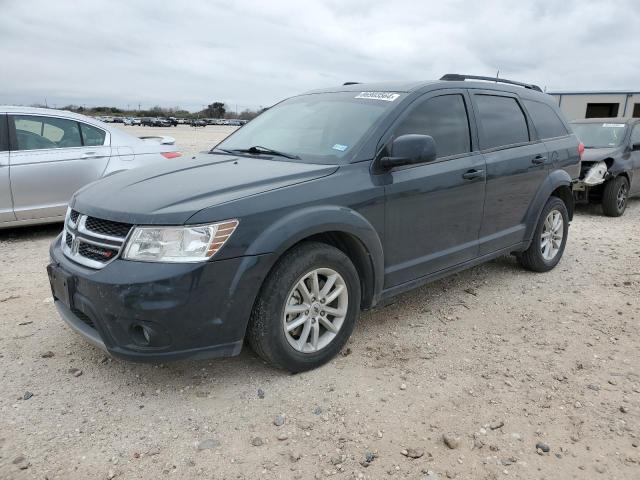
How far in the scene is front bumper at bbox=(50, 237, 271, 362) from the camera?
2.64 meters

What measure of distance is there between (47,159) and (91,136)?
66 centimetres

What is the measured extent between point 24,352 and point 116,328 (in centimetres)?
121

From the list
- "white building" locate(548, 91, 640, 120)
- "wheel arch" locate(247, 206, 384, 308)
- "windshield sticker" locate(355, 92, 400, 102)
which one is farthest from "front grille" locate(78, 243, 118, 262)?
"white building" locate(548, 91, 640, 120)

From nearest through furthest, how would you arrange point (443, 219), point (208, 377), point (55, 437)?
1. point (55, 437)
2. point (208, 377)
3. point (443, 219)

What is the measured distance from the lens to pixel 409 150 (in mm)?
3330

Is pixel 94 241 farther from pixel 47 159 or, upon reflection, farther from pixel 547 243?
pixel 547 243

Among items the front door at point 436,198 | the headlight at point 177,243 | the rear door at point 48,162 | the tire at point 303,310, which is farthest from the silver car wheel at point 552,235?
the rear door at point 48,162

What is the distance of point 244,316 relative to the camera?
2.85 meters

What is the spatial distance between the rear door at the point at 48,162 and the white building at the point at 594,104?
20.7 meters

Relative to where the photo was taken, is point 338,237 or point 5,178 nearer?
point 338,237

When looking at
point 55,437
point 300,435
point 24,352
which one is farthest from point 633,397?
point 24,352

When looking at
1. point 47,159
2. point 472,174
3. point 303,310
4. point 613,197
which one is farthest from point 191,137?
point 303,310

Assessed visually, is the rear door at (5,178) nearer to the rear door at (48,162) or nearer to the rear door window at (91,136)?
the rear door at (48,162)

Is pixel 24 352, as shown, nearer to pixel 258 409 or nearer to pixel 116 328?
pixel 116 328
